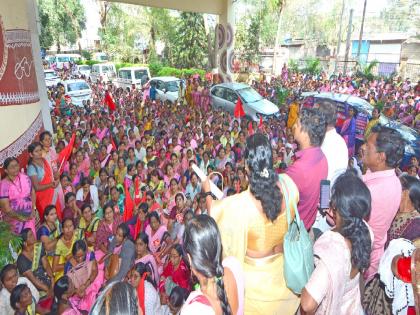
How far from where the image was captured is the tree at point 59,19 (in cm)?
3088

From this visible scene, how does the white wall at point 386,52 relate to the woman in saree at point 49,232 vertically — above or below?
above

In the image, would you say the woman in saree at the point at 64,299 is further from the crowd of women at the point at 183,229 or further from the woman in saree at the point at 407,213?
the woman in saree at the point at 407,213

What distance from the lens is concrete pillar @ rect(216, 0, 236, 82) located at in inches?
528

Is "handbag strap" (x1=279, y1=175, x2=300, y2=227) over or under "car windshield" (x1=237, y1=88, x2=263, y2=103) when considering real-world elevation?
over

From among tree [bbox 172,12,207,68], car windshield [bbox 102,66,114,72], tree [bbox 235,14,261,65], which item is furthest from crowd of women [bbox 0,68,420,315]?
tree [bbox 235,14,261,65]

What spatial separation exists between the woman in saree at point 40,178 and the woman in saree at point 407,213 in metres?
3.54

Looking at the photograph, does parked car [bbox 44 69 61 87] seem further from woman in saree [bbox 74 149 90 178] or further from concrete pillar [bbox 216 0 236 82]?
woman in saree [bbox 74 149 90 178]

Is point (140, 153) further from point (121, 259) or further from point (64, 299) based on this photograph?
point (64, 299)

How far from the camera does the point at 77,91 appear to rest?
1396cm

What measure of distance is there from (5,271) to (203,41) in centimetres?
2395

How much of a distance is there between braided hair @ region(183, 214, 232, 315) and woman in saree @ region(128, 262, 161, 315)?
5.38 feet

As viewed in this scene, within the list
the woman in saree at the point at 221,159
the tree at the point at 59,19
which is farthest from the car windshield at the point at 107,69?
the woman in saree at the point at 221,159

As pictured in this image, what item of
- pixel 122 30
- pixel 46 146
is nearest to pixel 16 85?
pixel 46 146

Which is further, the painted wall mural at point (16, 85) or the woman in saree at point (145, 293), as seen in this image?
the painted wall mural at point (16, 85)
